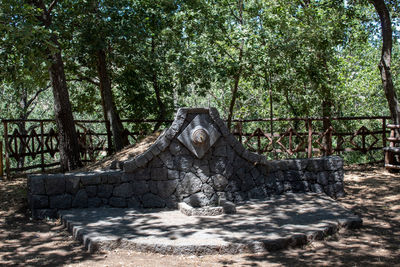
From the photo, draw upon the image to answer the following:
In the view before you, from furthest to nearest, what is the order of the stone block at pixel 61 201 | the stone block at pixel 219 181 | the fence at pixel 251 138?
the fence at pixel 251 138 → the stone block at pixel 219 181 → the stone block at pixel 61 201

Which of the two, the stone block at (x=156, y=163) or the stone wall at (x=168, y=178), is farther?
the stone block at (x=156, y=163)

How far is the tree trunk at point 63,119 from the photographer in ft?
30.1

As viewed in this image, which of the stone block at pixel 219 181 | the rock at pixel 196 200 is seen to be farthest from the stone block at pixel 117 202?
the stone block at pixel 219 181

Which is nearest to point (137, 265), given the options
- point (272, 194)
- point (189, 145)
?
point (189, 145)

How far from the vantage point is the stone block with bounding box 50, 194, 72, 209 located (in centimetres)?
622

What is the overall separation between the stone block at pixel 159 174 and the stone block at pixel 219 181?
0.74 meters

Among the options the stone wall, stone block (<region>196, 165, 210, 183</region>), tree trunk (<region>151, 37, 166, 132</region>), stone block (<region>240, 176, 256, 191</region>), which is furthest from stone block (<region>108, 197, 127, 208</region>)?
tree trunk (<region>151, 37, 166, 132</region>)

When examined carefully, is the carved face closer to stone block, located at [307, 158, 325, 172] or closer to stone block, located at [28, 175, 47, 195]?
stone block, located at [307, 158, 325, 172]

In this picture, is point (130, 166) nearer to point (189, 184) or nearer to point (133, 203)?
point (133, 203)

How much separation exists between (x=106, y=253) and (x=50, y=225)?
1679mm

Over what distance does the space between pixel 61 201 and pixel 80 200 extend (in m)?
0.27

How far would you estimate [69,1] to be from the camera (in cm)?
984

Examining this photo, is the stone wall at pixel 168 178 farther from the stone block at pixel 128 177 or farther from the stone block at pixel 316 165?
the stone block at pixel 316 165

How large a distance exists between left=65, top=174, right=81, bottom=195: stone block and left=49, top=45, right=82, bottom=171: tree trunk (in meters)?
3.25
